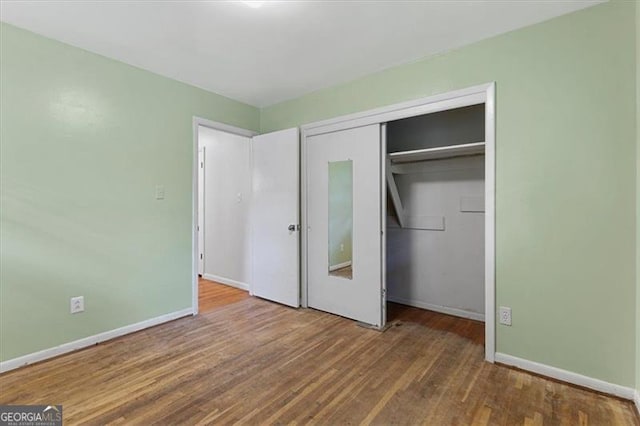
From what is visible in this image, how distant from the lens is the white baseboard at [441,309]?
3106 mm

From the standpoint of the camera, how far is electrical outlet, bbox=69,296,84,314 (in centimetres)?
241

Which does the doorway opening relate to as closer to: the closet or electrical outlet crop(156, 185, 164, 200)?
electrical outlet crop(156, 185, 164, 200)

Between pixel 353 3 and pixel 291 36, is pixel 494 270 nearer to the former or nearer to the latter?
pixel 353 3

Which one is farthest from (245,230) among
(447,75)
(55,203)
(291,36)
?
(447,75)

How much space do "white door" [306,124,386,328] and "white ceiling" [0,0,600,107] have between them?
0.72 m

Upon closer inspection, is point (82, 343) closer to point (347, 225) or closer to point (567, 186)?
point (347, 225)

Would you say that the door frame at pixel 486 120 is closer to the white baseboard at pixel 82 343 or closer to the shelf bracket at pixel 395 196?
the shelf bracket at pixel 395 196

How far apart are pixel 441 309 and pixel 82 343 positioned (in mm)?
3325

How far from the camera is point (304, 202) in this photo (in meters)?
3.43

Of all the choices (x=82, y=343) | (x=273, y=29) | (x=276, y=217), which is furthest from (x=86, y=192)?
(x=273, y=29)

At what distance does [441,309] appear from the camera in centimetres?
333

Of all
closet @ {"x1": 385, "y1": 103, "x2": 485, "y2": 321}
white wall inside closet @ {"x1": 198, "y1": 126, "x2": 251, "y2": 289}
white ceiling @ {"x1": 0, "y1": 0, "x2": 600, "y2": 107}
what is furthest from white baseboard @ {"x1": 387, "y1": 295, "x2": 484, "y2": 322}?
white ceiling @ {"x1": 0, "y1": 0, "x2": 600, "y2": 107}

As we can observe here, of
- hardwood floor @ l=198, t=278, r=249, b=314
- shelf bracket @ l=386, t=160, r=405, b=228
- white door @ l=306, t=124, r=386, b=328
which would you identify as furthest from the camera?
hardwood floor @ l=198, t=278, r=249, b=314

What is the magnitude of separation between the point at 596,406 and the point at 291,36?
3038mm
